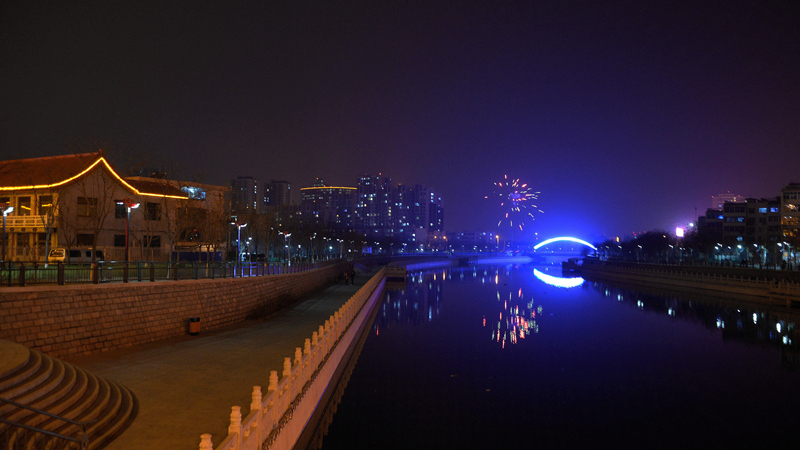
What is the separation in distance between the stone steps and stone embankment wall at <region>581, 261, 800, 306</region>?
4554cm

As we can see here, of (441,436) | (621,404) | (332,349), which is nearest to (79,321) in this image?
(332,349)

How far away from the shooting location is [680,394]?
60.8 feet

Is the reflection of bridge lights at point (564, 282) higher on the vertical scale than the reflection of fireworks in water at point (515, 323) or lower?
lower

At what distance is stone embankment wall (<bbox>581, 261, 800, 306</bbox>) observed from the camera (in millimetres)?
41072

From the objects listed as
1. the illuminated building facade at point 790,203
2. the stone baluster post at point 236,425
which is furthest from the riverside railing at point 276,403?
the illuminated building facade at point 790,203

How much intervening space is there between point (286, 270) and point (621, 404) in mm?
25366

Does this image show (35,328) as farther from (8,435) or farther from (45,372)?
(8,435)

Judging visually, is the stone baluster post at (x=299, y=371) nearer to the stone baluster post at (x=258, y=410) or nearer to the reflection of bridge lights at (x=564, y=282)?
the stone baluster post at (x=258, y=410)

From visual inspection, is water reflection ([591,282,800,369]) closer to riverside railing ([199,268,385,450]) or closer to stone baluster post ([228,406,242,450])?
riverside railing ([199,268,385,450])

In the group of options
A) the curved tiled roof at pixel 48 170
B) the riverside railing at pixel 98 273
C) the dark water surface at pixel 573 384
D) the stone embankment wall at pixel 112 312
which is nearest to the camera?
the stone embankment wall at pixel 112 312

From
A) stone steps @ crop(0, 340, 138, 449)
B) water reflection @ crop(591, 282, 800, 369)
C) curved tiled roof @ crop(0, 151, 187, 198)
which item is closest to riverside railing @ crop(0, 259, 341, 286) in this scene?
stone steps @ crop(0, 340, 138, 449)

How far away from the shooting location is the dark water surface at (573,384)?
47.5ft

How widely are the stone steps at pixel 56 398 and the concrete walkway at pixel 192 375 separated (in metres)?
0.34

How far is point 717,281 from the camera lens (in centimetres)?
5134
